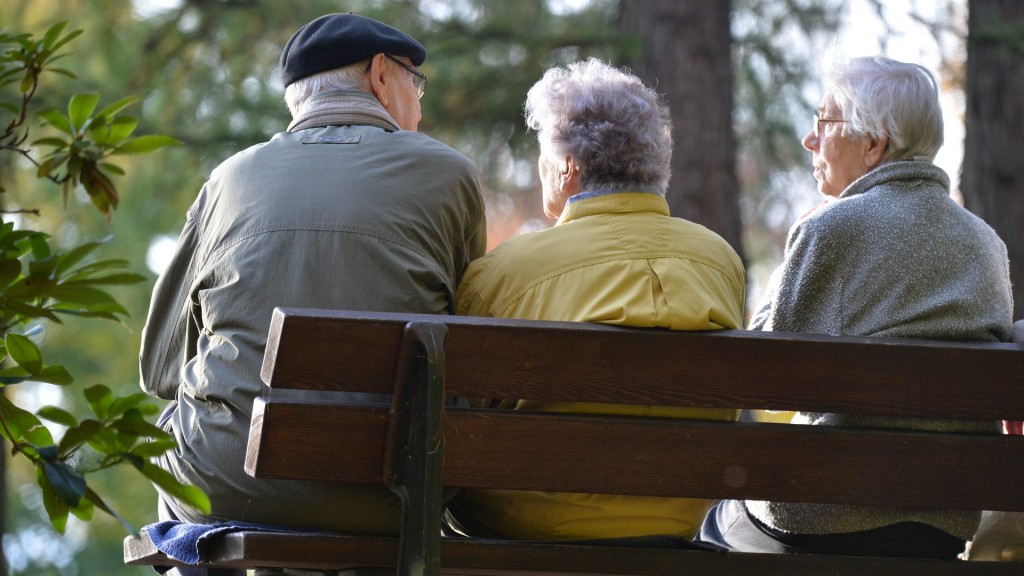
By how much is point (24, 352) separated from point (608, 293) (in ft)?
3.75

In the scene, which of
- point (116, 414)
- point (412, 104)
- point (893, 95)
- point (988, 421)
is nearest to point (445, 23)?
point (412, 104)

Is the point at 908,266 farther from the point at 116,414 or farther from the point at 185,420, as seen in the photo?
the point at 116,414

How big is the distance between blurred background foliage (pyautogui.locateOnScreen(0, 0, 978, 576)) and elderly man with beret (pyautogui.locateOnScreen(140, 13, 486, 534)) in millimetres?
3056

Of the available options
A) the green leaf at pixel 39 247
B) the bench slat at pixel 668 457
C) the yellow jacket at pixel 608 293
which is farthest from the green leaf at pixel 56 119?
the yellow jacket at pixel 608 293

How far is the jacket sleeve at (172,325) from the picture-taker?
298cm

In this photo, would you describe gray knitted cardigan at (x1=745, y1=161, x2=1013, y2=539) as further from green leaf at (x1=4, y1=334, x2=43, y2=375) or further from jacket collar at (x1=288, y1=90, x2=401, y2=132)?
green leaf at (x1=4, y1=334, x2=43, y2=375)

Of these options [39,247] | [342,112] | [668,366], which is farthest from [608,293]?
[39,247]

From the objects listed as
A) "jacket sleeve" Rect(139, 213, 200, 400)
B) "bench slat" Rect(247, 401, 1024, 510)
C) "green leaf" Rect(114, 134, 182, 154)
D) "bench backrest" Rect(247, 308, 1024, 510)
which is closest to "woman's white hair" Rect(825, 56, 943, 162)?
"bench backrest" Rect(247, 308, 1024, 510)

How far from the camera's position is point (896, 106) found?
314 centimetres

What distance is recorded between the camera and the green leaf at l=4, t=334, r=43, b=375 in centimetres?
187

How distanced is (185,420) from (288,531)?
1.20 feet

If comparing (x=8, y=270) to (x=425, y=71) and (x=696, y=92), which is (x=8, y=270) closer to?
(x=425, y=71)

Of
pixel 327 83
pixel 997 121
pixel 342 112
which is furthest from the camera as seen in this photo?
pixel 997 121

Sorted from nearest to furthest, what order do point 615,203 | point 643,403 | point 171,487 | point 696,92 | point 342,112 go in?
point 171,487 < point 643,403 < point 615,203 < point 342,112 < point 696,92
